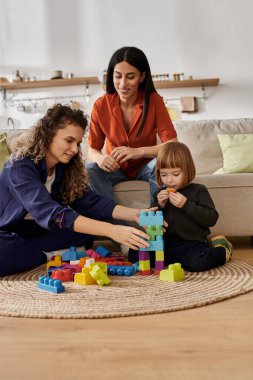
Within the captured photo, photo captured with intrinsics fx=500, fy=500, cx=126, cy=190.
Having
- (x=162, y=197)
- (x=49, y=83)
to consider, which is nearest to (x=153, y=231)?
(x=162, y=197)

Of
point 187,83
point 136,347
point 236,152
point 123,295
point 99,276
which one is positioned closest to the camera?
point 136,347

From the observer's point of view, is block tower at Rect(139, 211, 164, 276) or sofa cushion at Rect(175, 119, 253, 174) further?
sofa cushion at Rect(175, 119, 253, 174)

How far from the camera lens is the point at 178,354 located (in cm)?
109

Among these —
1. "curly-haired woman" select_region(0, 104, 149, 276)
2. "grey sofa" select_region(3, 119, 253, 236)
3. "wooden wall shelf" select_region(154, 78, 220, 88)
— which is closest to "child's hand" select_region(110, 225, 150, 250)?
"curly-haired woman" select_region(0, 104, 149, 276)

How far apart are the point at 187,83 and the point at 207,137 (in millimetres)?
1015

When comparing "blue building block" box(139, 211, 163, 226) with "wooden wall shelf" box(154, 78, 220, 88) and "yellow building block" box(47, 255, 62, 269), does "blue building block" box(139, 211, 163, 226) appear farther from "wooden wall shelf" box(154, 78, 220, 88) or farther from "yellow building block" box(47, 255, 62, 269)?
"wooden wall shelf" box(154, 78, 220, 88)

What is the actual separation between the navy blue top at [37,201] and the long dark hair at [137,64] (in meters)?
0.54

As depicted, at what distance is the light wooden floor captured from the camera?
1001 mm

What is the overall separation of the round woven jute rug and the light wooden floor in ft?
0.15

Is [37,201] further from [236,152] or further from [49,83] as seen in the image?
[49,83]

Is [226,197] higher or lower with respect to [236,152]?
lower

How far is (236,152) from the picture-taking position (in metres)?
3.00

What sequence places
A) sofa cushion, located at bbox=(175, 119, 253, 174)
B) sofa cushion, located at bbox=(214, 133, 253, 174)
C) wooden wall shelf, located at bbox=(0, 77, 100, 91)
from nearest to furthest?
sofa cushion, located at bbox=(214, 133, 253, 174) < sofa cushion, located at bbox=(175, 119, 253, 174) < wooden wall shelf, located at bbox=(0, 77, 100, 91)
